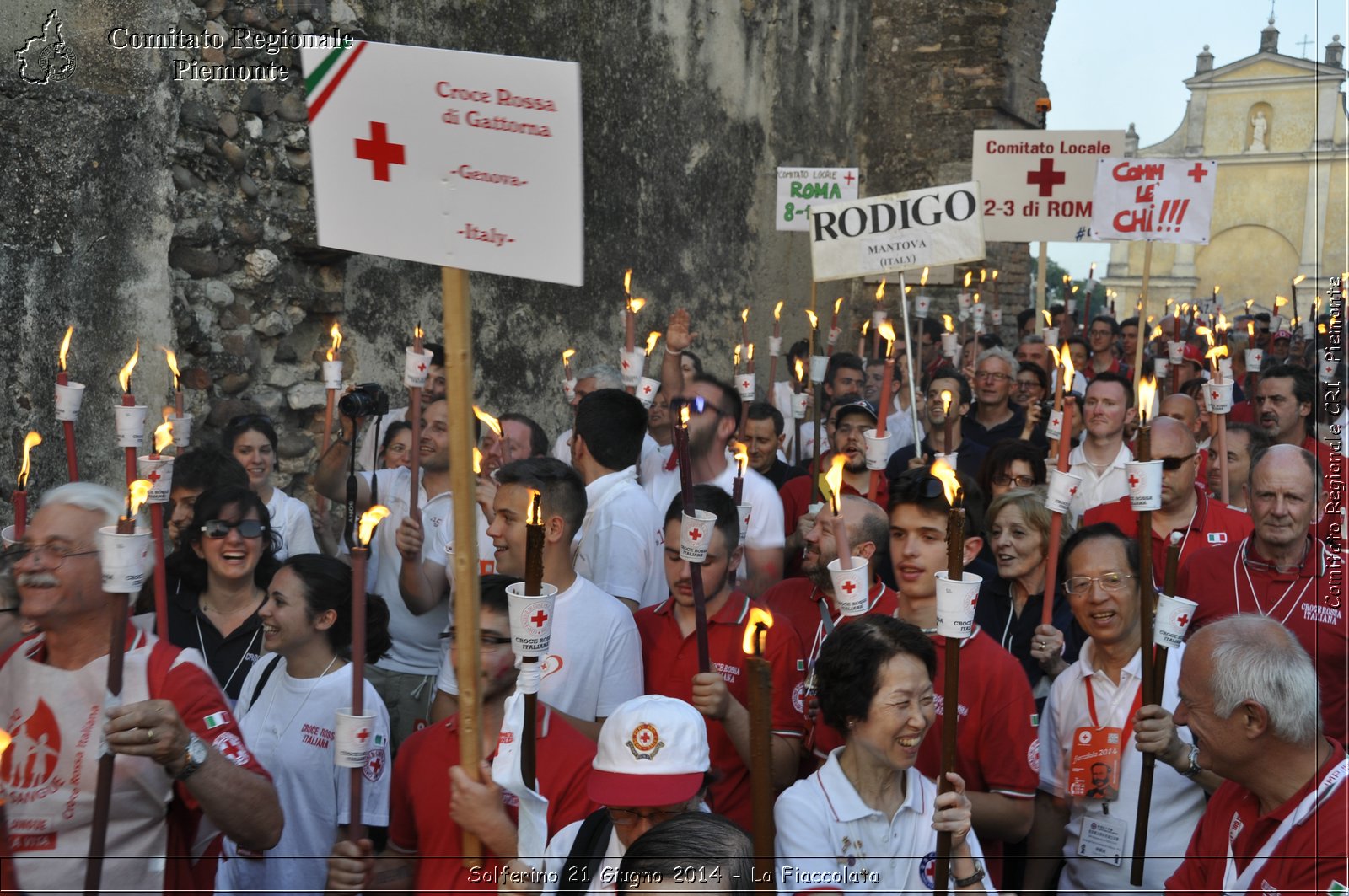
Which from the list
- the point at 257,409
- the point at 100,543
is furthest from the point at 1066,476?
the point at 257,409

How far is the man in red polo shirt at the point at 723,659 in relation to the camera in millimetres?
3725

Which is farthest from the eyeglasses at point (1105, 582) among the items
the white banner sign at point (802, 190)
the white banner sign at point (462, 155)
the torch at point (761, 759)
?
the white banner sign at point (802, 190)

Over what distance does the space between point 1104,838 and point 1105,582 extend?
2.42ft

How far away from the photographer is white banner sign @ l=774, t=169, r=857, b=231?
1077 cm

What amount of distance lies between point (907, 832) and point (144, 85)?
17.9 feet

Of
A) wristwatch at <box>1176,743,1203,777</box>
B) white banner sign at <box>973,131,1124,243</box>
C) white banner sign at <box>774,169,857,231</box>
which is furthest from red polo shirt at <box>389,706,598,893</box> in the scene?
white banner sign at <box>973,131,1124,243</box>

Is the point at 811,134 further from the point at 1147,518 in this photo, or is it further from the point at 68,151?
the point at 1147,518

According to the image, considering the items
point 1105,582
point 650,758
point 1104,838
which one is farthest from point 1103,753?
point 650,758

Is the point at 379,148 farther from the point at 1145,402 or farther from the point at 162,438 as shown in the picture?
the point at 1145,402

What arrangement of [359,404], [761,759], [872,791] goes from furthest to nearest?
[359,404], [872,791], [761,759]

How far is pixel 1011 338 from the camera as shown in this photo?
53.8 ft

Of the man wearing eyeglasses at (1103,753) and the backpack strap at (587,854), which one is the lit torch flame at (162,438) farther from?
the man wearing eyeglasses at (1103,753)

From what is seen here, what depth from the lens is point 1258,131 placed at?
38562 millimetres

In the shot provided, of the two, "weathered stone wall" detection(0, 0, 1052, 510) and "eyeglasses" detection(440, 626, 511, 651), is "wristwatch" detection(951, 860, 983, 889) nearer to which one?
"eyeglasses" detection(440, 626, 511, 651)
